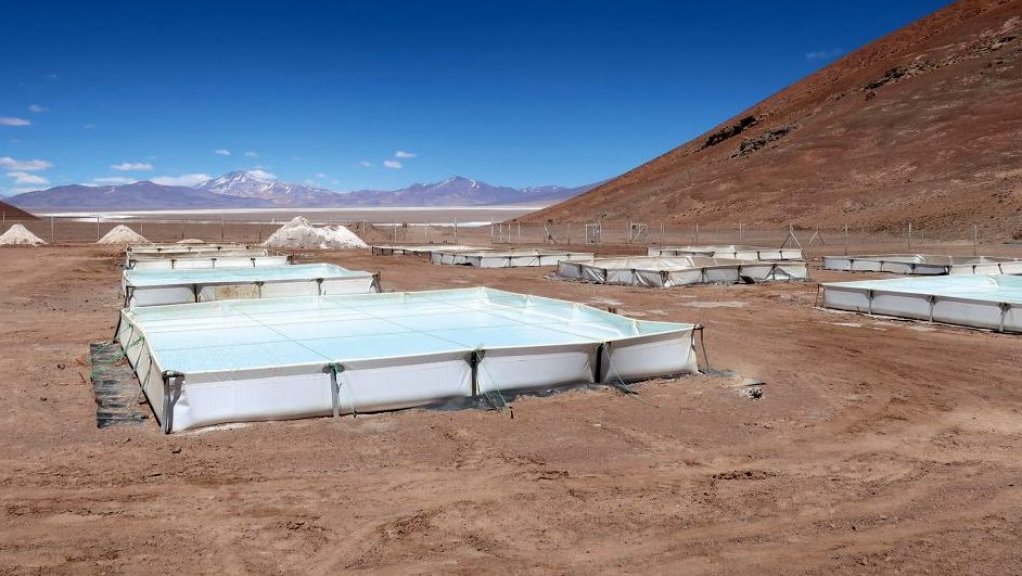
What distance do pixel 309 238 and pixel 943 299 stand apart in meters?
32.2

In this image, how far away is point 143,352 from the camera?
336 inches

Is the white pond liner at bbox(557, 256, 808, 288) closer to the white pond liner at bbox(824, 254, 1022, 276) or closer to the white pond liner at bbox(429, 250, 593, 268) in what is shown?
the white pond liner at bbox(824, 254, 1022, 276)

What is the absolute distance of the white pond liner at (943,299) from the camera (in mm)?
12586

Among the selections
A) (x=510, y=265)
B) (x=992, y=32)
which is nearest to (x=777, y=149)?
(x=992, y=32)

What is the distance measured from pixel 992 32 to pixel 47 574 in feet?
300

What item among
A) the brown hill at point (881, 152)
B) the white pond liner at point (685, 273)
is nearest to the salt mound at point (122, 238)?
the white pond liner at point (685, 273)

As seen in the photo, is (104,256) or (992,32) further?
(992,32)

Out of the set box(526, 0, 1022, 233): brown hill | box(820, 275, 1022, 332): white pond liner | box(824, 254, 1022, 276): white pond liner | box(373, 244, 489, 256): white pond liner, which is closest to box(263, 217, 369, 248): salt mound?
box(373, 244, 489, 256): white pond liner

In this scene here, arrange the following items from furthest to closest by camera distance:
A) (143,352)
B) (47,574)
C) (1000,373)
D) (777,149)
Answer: (777,149) < (1000,373) < (143,352) < (47,574)

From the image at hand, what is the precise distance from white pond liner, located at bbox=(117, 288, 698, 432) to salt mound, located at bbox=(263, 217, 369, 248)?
28.7 metres

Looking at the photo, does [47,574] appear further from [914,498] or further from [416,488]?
[914,498]

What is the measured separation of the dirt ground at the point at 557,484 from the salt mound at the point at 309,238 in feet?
103

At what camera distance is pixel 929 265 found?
22.7 metres

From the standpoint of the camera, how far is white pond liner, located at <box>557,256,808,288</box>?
2069cm
